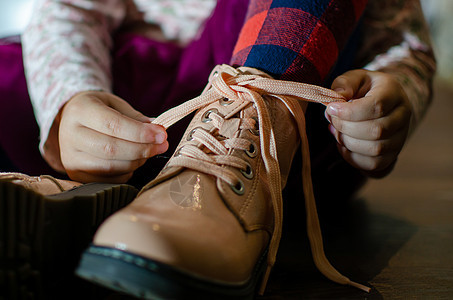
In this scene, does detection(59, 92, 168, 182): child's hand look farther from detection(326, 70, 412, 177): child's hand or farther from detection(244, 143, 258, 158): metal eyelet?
detection(326, 70, 412, 177): child's hand

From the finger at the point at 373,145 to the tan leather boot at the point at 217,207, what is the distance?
5 cm

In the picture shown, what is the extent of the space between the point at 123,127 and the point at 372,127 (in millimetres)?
288

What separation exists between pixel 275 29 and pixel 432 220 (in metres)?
0.48

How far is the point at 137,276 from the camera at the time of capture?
28 cm

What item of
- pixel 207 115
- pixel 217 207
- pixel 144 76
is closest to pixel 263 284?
pixel 217 207

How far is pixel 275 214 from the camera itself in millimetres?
403

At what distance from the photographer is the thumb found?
A: 446 mm

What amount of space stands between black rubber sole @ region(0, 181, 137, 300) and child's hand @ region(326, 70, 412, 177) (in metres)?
0.29

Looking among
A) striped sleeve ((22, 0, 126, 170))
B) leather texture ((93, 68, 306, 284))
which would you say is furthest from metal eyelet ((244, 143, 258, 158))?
striped sleeve ((22, 0, 126, 170))

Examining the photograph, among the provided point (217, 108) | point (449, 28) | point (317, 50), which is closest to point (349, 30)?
point (317, 50)

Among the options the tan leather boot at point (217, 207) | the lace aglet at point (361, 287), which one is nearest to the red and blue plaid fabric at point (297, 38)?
the tan leather boot at point (217, 207)

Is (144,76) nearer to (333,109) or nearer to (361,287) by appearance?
(333,109)

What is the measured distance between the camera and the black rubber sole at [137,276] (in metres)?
0.27

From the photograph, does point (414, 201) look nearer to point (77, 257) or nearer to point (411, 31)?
point (411, 31)
